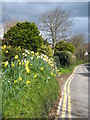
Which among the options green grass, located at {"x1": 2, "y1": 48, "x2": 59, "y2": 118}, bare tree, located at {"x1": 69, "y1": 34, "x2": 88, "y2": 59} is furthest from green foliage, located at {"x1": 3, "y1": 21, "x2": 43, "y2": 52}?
bare tree, located at {"x1": 69, "y1": 34, "x2": 88, "y2": 59}

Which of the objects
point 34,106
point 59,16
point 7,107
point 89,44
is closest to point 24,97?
point 34,106

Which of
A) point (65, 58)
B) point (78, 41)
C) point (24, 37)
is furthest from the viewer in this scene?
point (78, 41)

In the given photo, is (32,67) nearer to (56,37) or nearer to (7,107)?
(7,107)

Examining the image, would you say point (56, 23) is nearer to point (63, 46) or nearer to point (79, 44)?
point (63, 46)

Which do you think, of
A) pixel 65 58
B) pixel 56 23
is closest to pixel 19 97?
pixel 65 58

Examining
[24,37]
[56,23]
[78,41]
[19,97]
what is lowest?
[19,97]

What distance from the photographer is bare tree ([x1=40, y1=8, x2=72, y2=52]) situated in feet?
76.7

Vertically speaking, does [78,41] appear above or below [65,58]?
above

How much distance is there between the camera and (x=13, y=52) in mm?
5785

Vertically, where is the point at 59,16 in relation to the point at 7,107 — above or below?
above

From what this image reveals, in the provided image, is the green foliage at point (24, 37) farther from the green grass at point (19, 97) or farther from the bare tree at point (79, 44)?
the bare tree at point (79, 44)

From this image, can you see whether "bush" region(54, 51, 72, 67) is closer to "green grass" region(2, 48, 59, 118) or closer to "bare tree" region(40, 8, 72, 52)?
"bare tree" region(40, 8, 72, 52)

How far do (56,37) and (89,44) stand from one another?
19.6 m

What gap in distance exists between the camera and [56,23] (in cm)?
2361
